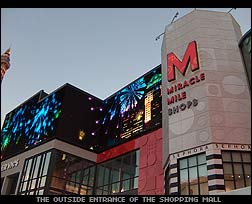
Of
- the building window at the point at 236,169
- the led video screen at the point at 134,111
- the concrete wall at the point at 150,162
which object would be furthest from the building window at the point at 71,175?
the building window at the point at 236,169

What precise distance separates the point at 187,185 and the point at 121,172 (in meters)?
10.9

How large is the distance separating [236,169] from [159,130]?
925 centimetres

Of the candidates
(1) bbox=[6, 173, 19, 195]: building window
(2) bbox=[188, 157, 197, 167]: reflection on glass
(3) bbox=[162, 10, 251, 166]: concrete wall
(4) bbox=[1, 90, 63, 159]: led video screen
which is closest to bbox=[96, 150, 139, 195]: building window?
(3) bbox=[162, 10, 251, 166]: concrete wall

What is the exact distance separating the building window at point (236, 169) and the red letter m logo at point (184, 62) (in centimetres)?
739

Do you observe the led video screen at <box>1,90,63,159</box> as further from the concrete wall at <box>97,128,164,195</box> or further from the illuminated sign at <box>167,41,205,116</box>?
the illuminated sign at <box>167,41,205,116</box>

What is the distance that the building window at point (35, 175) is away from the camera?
→ 29531 mm

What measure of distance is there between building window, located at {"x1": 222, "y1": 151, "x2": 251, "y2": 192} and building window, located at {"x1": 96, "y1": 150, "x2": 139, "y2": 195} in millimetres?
10478

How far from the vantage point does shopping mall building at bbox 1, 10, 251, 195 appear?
64.4ft

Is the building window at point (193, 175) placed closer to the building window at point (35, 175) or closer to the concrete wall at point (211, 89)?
the concrete wall at point (211, 89)

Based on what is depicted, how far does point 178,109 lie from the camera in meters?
22.9

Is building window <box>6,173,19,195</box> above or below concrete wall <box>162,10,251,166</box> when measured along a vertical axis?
below

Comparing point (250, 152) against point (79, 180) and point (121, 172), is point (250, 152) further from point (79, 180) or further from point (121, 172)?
point (79, 180)

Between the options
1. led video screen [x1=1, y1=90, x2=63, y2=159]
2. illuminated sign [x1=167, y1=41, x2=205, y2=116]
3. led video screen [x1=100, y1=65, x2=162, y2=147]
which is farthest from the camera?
led video screen [x1=1, y1=90, x2=63, y2=159]

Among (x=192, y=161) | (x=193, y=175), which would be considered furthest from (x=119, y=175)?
(x=193, y=175)
